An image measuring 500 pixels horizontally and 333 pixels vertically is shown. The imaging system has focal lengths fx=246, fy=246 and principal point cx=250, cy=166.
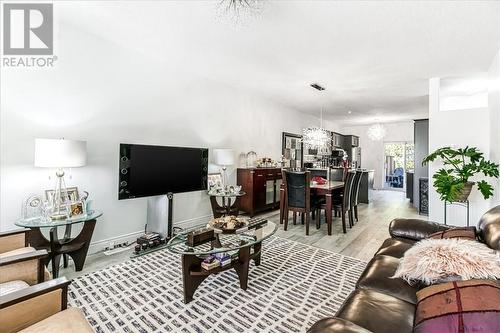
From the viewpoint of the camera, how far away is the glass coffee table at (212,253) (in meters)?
2.08

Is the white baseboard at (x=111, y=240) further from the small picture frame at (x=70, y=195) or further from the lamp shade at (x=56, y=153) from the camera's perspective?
the lamp shade at (x=56, y=153)

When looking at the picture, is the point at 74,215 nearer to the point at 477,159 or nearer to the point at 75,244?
the point at 75,244

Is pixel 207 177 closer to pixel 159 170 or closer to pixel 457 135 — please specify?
pixel 159 170

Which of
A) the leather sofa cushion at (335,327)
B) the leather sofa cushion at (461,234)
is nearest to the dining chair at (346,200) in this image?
the leather sofa cushion at (461,234)

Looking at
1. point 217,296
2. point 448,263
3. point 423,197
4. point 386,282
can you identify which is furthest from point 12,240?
point 423,197

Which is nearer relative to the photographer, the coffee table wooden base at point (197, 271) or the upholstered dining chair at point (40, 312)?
the upholstered dining chair at point (40, 312)

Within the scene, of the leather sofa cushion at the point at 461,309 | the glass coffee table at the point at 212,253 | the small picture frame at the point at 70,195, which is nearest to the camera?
the leather sofa cushion at the point at 461,309

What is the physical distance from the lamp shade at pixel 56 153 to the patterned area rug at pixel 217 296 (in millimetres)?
1166

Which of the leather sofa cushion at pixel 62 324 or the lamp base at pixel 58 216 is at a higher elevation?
the lamp base at pixel 58 216

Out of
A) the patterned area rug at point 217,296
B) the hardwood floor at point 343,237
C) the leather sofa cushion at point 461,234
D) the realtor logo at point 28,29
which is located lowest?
the patterned area rug at point 217,296

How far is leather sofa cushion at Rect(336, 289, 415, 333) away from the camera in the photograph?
1.09 meters

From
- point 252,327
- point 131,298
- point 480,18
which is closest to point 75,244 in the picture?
point 131,298

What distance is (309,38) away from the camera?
2963 mm

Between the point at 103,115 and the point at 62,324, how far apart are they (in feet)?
8.65
